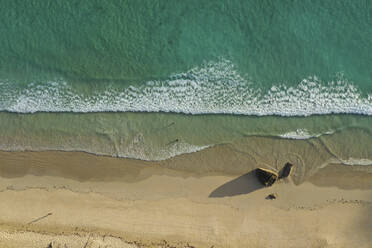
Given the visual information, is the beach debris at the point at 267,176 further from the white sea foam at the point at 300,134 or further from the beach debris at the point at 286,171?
the white sea foam at the point at 300,134

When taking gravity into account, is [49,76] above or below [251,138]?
below

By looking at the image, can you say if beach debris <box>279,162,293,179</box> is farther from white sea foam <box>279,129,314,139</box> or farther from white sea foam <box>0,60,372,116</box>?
white sea foam <box>0,60,372,116</box>

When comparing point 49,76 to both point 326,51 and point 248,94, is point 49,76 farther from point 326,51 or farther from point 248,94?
point 326,51

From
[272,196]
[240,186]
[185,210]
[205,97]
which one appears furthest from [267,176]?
[205,97]

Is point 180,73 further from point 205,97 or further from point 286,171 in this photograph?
point 286,171

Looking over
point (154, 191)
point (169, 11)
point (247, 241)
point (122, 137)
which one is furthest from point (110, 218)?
point (169, 11)
